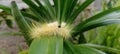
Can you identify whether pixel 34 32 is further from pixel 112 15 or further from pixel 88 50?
pixel 112 15

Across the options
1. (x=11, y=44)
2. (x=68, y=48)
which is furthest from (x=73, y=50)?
(x=11, y=44)

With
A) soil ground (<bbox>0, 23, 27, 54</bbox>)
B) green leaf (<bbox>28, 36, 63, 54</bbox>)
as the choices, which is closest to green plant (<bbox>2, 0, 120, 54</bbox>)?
green leaf (<bbox>28, 36, 63, 54</bbox>)

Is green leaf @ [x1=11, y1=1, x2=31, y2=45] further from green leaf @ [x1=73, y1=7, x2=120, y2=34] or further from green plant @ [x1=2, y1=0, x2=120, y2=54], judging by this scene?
green leaf @ [x1=73, y1=7, x2=120, y2=34]

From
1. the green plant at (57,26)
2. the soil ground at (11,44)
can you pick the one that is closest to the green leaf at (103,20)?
the green plant at (57,26)

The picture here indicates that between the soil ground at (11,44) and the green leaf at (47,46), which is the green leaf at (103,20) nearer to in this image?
the green leaf at (47,46)

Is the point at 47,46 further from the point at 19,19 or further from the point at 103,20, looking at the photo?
the point at 103,20

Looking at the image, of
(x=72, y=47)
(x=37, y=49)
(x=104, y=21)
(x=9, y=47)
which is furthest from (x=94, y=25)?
Answer: (x=9, y=47)

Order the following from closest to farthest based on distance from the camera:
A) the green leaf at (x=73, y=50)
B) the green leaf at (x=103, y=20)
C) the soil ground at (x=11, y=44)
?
the green leaf at (x=73, y=50), the green leaf at (x=103, y=20), the soil ground at (x=11, y=44)
